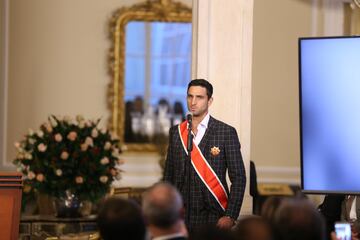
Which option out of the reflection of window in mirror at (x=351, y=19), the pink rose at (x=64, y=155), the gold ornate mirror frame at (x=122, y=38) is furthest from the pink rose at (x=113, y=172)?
the reflection of window in mirror at (x=351, y=19)

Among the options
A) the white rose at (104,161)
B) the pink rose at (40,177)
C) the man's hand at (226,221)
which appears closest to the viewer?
the man's hand at (226,221)

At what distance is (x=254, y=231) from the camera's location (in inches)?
131

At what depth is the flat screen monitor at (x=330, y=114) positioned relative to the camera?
20.0 feet

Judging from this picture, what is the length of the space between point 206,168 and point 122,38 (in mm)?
4321

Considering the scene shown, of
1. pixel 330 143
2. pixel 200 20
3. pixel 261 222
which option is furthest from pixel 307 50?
pixel 261 222

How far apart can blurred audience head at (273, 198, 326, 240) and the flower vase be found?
182 inches

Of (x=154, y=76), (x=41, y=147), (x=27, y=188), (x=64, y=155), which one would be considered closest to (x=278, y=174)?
(x=154, y=76)

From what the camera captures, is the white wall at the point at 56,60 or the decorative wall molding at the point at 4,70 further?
the white wall at the point at 56,60

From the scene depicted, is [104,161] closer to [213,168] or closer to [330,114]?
[213,168]

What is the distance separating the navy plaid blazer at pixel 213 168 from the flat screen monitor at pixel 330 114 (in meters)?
0.60

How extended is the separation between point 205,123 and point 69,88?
14.3 ft

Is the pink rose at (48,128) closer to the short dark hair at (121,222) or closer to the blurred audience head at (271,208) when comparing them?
the blurred audience head at (271,208)

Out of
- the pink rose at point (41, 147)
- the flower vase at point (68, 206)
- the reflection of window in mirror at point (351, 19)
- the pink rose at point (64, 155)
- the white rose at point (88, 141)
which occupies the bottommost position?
the flower vase at point (68, 206)

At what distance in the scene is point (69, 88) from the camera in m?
9.98
